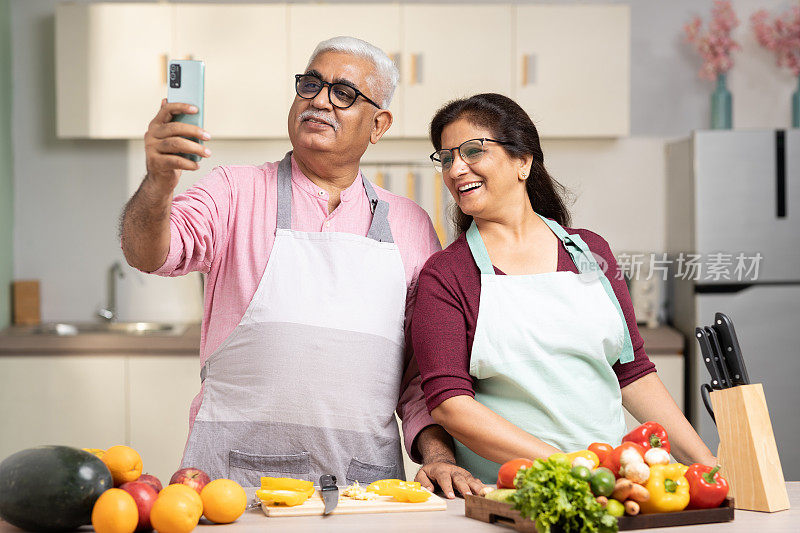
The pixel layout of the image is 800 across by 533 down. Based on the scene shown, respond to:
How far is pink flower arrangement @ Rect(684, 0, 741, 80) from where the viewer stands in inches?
149

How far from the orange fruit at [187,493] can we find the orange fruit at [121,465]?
0.07 metres

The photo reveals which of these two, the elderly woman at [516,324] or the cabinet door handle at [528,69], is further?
the cabinet door handle at [528,69]

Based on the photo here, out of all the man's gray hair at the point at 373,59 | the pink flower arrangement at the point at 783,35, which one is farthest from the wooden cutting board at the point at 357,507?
the pink flower arrangement at the point at 783,35

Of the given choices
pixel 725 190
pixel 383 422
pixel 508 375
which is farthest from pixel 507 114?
pixel 725 190

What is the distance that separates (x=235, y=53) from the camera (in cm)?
355

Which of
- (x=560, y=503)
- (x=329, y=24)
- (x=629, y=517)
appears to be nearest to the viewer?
(x=560, y=503)

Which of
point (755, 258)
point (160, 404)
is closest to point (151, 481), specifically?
point (160, 404)

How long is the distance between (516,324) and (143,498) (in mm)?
749

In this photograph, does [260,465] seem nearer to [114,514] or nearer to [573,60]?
[114,514]

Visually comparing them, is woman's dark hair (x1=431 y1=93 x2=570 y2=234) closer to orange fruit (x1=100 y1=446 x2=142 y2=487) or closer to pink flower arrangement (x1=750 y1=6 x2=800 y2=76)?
orange fruit (x1=100 y1=446 x2=142 y2=487)

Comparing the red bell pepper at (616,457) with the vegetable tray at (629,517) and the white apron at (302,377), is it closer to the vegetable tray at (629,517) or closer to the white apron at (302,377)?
the vegetable tray at (629,517)

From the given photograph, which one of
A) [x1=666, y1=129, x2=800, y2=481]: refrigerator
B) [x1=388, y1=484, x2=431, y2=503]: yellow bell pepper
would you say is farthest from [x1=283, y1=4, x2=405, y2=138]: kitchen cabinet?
[x1=388, y1=484, x2=431, y2=503]: yellow bell pepper

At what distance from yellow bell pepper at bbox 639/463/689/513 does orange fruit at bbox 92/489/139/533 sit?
2.37 feet

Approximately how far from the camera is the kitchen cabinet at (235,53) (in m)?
3.54
